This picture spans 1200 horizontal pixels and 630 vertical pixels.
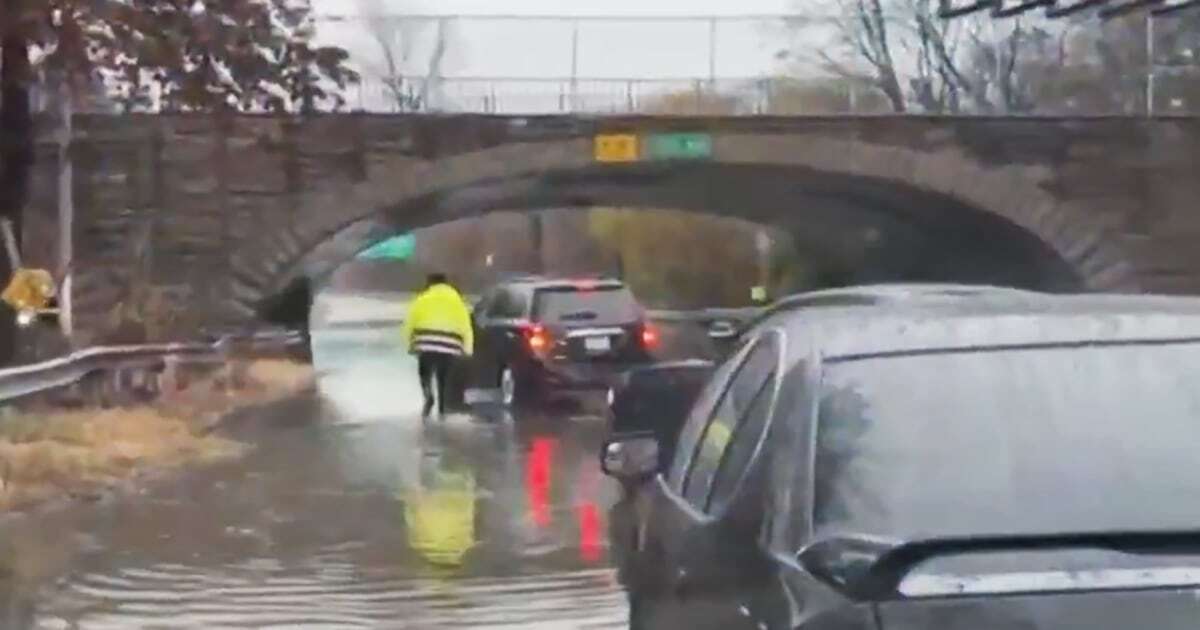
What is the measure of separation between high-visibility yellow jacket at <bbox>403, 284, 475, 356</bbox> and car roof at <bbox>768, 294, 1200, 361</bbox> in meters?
18.4

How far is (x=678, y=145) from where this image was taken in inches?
1497

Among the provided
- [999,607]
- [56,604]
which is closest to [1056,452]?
[999,607]

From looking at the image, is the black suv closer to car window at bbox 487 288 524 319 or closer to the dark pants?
car window at bbox 487 288 524 319

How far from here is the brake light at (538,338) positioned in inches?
1015

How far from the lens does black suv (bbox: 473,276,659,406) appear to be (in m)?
25.7

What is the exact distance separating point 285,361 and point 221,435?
13.2 meters

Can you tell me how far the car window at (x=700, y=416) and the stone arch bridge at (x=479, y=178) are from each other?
27.9 m

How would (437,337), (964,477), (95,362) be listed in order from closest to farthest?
1. (964,477)
2. (95,362)
3. (437,337)

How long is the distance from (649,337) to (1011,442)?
22224 millimetres

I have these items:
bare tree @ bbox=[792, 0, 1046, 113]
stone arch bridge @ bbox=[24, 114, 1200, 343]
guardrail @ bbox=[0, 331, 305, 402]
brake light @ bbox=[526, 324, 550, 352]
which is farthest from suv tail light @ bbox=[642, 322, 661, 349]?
bare tree @ bbox=[792, 0, 1046, 113]

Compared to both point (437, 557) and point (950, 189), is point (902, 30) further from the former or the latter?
point (437, 557)

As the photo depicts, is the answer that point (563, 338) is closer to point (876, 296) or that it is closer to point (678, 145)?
point (678, 145)

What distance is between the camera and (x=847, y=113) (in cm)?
3975

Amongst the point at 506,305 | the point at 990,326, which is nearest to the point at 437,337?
the point at 506,305
